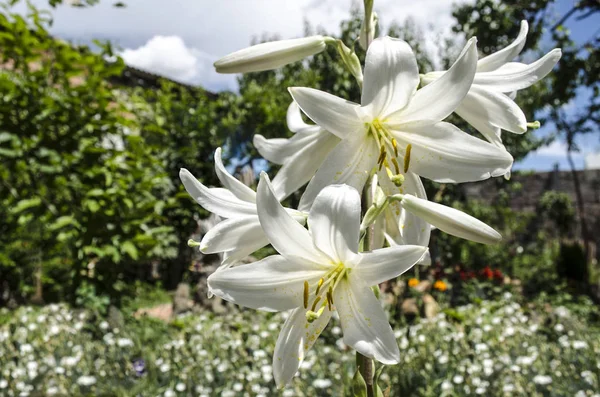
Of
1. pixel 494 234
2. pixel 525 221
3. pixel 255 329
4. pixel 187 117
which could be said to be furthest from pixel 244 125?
pixel 494 234

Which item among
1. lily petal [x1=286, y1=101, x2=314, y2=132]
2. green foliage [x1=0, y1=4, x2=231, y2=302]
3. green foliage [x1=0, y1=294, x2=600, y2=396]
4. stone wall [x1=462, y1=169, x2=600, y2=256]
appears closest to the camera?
lily petal [x1=286, y1=101, x2=314, y2=132]

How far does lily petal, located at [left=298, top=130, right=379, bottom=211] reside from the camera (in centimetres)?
82

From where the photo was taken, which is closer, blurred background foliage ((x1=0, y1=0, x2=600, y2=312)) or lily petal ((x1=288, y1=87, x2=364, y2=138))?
lily petal ((x1=288, y1=87, x2=364, y2=138))

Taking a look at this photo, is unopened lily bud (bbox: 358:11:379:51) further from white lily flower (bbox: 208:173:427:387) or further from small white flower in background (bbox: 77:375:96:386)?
small white flower in background (bbox: 77:375:96:386)

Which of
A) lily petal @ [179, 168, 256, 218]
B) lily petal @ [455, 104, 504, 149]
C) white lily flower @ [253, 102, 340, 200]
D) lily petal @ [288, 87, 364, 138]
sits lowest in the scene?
lily petal @ [179, 168, 256, 218]

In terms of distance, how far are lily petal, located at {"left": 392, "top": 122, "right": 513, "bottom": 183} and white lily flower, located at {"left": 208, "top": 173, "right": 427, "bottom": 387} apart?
0.18 metres

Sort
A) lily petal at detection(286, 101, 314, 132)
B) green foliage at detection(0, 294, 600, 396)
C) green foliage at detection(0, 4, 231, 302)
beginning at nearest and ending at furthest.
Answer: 1. lily petal at detection(286, 101, 314, 132)
2. green foliage at detection(0, 294, 600, 396)
3. green foliage at detection(0, 4, 231, 302)

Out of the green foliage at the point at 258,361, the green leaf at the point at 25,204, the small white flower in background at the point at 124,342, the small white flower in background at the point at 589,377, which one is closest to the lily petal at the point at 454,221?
the green foliage at the point at 258,361

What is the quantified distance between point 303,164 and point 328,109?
0.16 metres

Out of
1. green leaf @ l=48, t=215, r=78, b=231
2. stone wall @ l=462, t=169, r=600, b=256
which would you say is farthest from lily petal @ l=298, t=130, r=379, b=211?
stone wall @ l=462, t=169, r=600, b=256

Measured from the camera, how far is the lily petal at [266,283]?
0.76 meters

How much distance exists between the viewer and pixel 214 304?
5484mm

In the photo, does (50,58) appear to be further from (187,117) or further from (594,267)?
(594,267)

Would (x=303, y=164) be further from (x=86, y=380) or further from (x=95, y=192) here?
(x=95, y=192)
